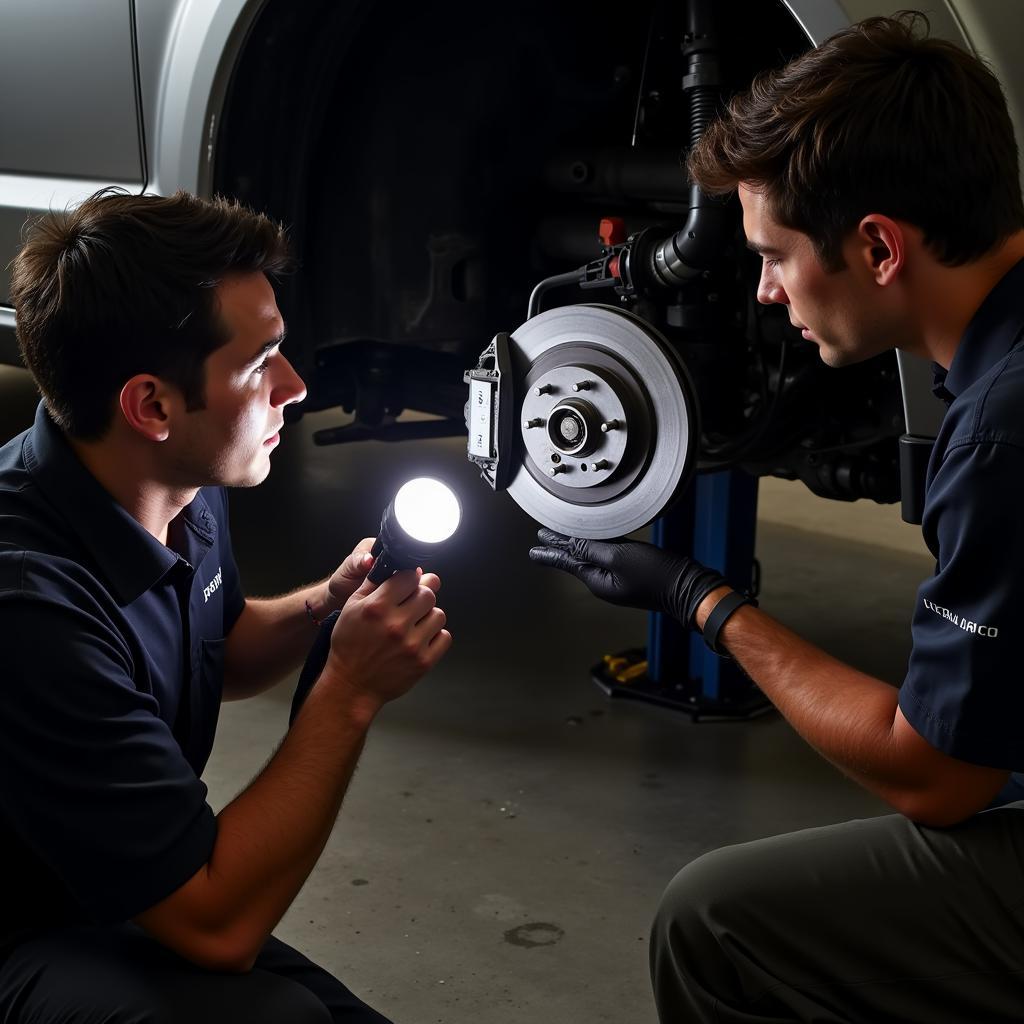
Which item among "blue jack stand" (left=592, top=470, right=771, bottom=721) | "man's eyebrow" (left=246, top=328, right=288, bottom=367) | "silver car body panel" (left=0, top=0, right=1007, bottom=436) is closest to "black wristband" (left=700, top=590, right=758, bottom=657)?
"man's eyebrow" (left=246, top=328, right=288, bottom=367)

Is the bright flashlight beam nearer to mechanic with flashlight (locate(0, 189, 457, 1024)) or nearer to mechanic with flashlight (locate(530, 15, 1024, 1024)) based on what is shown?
mechanic with flashlight (locate(0, 189, 457, 1024))

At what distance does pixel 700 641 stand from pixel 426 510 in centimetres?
119

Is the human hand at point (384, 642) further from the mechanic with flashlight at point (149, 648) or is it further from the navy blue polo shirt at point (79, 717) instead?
the navy blue polo shirt at point (79, 717)

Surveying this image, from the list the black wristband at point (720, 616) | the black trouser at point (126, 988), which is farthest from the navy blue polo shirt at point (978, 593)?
the black trouser at point (126, 988)

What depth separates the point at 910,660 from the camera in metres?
1.08

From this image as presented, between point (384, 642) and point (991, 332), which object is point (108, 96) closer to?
point (384, 642)

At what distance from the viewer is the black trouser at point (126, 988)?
3.31 feet

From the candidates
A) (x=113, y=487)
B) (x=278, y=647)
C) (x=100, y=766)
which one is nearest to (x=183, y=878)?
(x=100, y=766)

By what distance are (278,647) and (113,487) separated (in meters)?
0.32

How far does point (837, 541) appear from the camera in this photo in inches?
132

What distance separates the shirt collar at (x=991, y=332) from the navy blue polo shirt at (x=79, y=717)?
2.22 ft

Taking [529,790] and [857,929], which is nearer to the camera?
[857,929]

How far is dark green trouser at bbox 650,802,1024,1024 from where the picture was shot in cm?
110

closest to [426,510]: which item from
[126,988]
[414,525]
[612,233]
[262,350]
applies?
[414,525]
